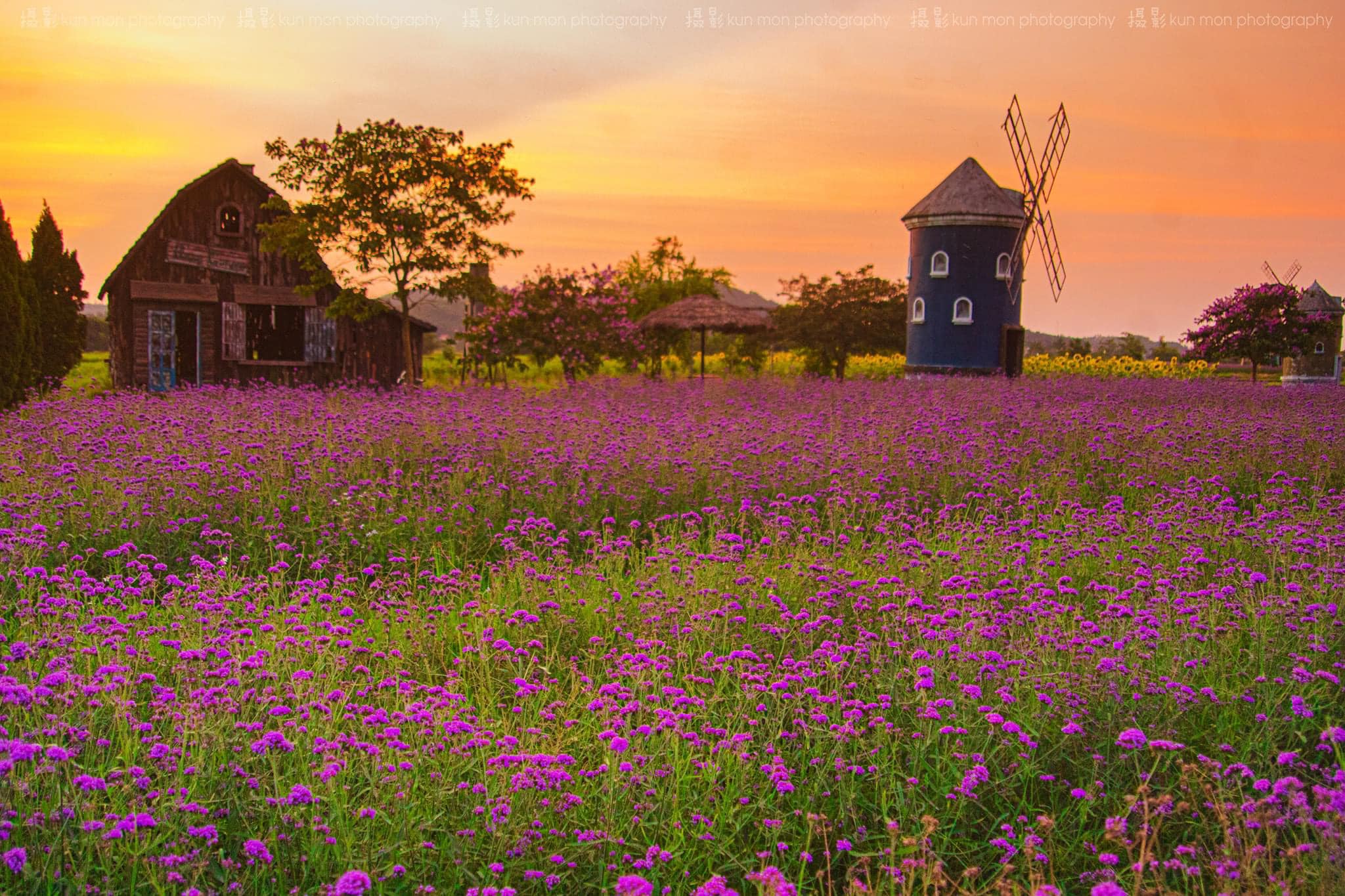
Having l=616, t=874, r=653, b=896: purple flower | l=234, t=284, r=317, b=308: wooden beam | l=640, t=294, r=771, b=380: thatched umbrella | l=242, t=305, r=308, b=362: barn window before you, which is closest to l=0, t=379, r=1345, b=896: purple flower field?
l=616, t=874, r=653, b=896: purple flower

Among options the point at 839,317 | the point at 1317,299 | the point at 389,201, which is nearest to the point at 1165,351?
the point at 1317,299

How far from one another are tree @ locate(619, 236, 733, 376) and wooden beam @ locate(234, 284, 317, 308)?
498 inches

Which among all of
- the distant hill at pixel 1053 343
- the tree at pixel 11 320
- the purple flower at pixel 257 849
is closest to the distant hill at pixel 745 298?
the distant hill at pixel 1053 343

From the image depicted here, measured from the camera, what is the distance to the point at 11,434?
10547mm

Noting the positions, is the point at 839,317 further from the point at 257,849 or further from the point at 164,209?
the point at 257,849

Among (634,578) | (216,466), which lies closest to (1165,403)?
(634,578)

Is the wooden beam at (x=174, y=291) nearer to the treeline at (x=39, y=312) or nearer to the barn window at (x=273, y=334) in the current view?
the treeline at (x=39, y=312)

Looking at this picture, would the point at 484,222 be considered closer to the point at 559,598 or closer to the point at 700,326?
the point at 700,326

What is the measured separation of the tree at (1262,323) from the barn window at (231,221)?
90.3ft

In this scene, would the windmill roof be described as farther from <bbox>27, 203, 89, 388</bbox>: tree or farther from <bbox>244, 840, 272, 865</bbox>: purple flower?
<bbox>244, 840, 272, 865</bbox>: purple flower

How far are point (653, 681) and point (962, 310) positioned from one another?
1011 inches

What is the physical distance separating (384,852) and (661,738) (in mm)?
1230

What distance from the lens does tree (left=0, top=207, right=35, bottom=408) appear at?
1717cm

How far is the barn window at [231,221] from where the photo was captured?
22.4 meters
